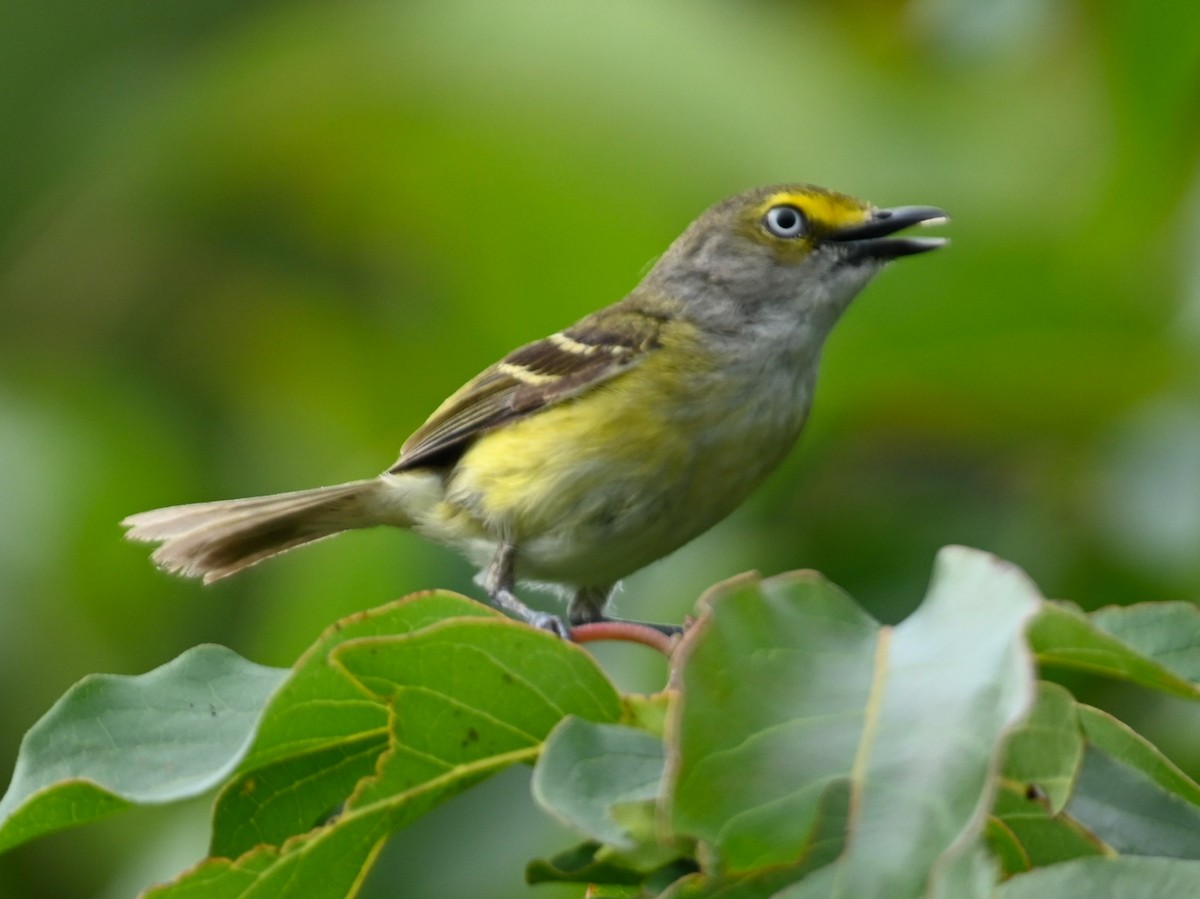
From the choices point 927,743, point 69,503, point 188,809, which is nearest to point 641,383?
point 188,809

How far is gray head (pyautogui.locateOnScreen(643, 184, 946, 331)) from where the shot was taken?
14.2ft

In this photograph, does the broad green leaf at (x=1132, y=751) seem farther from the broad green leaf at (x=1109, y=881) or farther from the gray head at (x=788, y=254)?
the gray head at (x=788, y=254)

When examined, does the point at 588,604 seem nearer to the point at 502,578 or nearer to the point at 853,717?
the point at 502,578

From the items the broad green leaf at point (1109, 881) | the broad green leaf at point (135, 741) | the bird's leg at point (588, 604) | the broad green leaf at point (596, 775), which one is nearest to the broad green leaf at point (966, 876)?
the broad green leaf at point (1109, 881)

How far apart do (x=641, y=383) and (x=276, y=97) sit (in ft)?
7.65

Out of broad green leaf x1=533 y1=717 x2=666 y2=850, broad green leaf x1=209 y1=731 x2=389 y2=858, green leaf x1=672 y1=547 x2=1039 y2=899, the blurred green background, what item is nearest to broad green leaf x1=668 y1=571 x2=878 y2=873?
green leaf x1=672 y1=547 x2=1039 y2=899

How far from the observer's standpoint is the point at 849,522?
4125 millimetres

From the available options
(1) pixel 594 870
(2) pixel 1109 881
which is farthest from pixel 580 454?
(2) pixel 1109 881

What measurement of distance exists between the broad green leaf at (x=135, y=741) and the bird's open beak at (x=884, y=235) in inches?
95.1

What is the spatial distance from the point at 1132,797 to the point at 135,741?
4.12ft

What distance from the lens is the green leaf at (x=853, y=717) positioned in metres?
1.60

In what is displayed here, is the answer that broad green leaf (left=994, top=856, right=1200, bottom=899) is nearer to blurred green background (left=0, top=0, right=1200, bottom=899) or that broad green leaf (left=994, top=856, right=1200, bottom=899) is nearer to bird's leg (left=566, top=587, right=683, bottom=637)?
blurred green background (left=0, top=0, right=1200, bottom=899)

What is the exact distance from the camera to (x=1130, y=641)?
2.20 m

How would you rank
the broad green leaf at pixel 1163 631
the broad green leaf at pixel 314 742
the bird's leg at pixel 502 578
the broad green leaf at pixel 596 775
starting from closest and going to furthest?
the broad green leaf at pixel 596 775, the broad green leaf at pixel 314 742, the broad green leaf at pixel 1163 631, the bird's leg at pixel 502 578
